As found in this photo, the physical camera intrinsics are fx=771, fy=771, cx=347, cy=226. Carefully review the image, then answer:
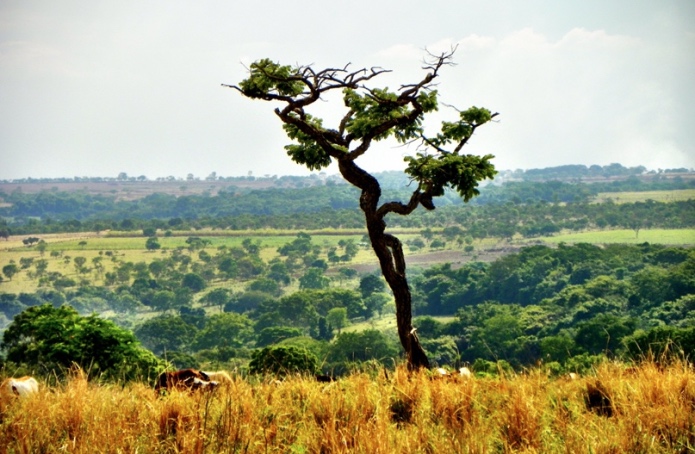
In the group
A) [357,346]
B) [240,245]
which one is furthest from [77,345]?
[240,245]

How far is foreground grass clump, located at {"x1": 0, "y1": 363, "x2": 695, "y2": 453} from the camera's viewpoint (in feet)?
16.7

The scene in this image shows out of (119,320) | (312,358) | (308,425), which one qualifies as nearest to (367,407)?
(308,425)

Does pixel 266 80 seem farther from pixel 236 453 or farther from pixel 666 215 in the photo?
pixel 666 215

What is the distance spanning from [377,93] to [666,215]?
148 metres

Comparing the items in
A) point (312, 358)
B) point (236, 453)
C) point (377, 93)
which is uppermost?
point (377, 93)

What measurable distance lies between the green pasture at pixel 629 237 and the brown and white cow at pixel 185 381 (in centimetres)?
12491

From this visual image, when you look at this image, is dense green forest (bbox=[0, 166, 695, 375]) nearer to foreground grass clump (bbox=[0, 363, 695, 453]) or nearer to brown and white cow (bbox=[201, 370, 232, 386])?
brown and white cow (bbox=[201, 370, 232, 386])

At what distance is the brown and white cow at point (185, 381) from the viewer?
276 inches

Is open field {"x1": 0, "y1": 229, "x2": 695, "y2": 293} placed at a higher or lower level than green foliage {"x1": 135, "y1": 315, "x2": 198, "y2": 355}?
higher

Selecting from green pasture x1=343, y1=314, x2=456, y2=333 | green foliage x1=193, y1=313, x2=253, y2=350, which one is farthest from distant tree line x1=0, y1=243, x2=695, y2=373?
green pasture x1=343, y1=314, x2=456, y2=333

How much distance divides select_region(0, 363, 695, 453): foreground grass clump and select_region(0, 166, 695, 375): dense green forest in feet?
5.64

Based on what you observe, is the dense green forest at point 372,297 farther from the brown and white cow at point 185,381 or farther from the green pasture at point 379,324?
the brown and white cow at point 185,381

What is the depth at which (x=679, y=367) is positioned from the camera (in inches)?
264

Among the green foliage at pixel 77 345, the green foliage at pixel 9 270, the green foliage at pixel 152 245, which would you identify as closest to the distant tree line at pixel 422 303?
the green foliage at pixel 152 245
